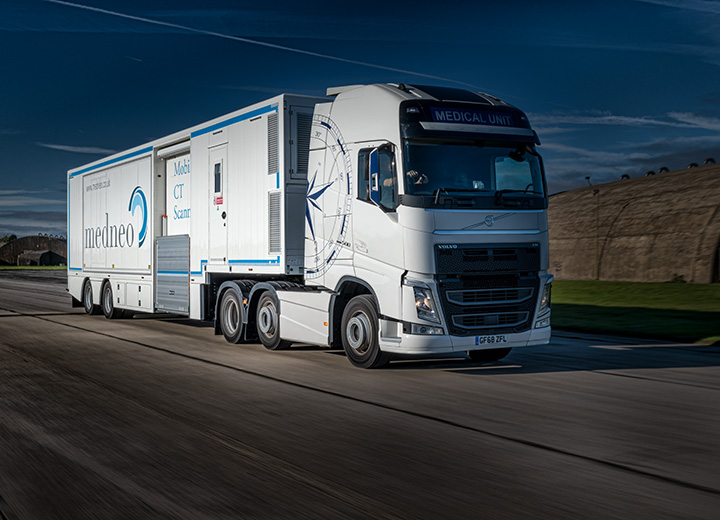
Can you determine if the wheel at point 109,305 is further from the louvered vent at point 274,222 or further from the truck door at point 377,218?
the truck door at point 377,218

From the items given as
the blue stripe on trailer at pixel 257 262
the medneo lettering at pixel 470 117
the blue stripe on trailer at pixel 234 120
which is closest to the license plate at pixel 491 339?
the medneo lettering at pixel 470 117

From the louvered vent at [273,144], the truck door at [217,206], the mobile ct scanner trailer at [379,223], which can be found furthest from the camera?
the truck door at [217,206]

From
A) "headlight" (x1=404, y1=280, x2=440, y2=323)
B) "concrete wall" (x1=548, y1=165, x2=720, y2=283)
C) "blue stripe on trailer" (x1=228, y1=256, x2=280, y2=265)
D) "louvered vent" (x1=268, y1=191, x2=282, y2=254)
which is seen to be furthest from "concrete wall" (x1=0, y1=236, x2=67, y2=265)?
"headlight" (x1=404, y1=280, x2=440, y2=323)

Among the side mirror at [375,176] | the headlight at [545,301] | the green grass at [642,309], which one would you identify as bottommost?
the green grass at [642,309]

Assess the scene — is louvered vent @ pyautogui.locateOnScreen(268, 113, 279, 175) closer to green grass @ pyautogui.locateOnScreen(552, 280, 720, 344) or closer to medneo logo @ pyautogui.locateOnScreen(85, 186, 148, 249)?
medneo logo @ pyautogui.locateOnScreen(85, 186, 148, 249)

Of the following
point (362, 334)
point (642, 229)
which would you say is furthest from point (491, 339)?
point (642, 229)

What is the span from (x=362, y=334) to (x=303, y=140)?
3.62m

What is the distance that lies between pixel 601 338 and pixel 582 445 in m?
10.3

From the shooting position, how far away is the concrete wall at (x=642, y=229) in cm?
3203

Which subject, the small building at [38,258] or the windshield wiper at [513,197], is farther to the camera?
the small building at [38,258]

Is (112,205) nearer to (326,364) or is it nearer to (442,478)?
(326,364)

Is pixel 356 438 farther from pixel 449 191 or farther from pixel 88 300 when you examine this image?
pixel 88 300

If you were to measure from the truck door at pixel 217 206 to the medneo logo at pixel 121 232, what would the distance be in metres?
3.72

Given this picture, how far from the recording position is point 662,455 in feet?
20.9
